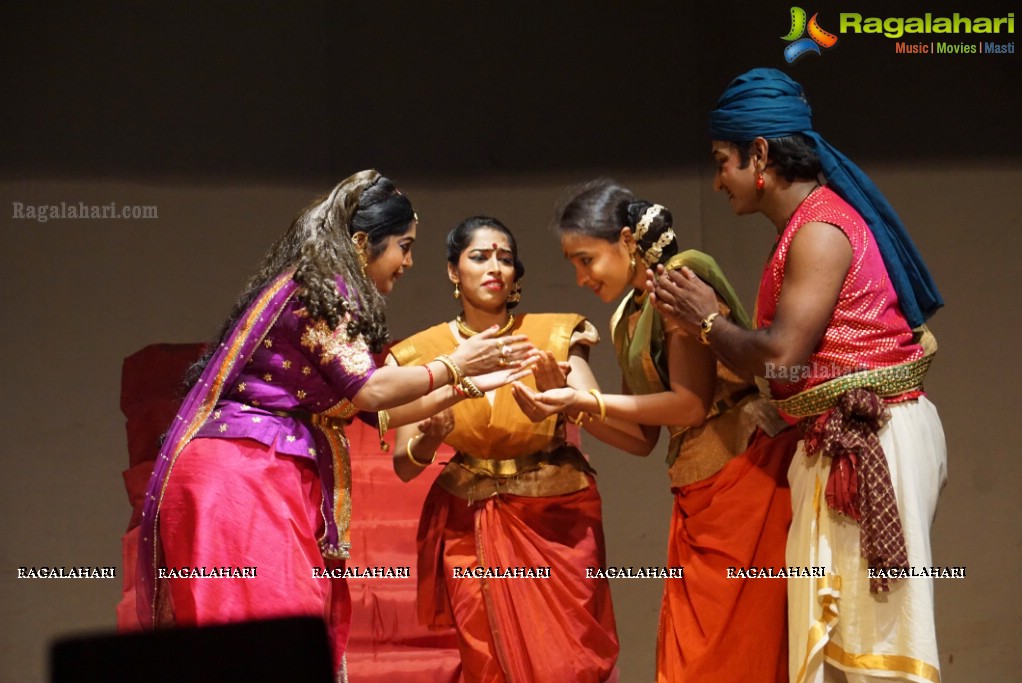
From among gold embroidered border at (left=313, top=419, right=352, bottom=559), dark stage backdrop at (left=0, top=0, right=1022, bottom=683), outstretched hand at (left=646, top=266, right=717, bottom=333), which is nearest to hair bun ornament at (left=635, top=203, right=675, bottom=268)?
outstretched hand at (left=646, top=266, right=717, bottom=333)

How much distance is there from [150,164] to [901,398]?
3025mm

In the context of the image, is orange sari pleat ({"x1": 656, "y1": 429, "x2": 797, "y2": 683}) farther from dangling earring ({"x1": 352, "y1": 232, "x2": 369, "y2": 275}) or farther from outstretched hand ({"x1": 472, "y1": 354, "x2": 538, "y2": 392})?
dangling earring ({"x1": 352, "y1": 232, "x2": 369, "y2": 275})

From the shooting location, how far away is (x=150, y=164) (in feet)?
14.6

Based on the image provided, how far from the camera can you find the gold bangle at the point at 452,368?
2.96 metres

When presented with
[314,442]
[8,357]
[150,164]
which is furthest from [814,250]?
[8,357]

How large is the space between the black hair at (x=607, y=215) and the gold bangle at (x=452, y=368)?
577mm

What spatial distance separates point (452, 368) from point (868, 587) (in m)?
1.14

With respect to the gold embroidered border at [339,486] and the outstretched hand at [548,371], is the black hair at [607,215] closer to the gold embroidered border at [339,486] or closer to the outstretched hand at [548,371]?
the outstretched hand at [548,371]

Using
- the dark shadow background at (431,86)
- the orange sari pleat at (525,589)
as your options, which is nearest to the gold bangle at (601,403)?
the orange sari pleat at (525,589)

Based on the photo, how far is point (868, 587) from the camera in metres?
2.65

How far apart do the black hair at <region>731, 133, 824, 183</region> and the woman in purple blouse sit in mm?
829

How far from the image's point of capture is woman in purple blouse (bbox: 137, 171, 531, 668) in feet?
8.86

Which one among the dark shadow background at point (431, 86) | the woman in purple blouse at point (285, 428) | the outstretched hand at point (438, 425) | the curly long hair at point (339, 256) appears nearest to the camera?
the woman in purple blouse at point (285, 428)

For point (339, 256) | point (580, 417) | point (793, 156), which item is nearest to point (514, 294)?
point (580, 417)
